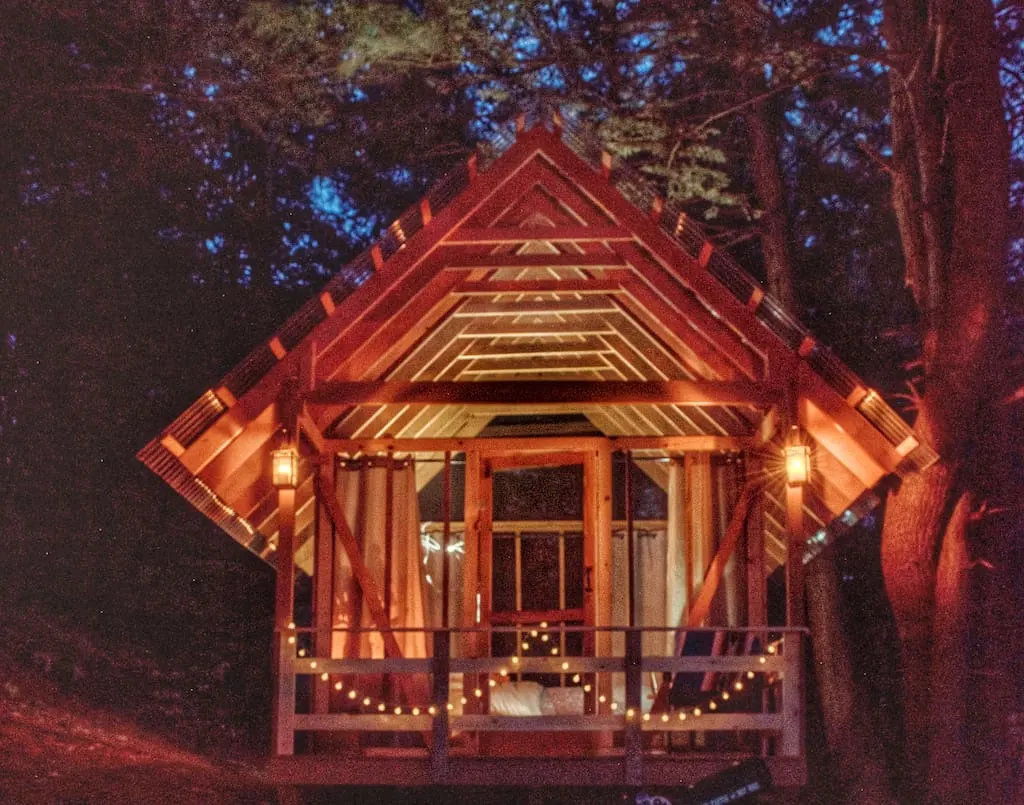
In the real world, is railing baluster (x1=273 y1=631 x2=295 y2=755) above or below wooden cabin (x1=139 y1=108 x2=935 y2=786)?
below

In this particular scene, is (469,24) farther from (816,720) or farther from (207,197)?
(816,720)

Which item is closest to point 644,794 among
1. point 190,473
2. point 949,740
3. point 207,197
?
point 190,473

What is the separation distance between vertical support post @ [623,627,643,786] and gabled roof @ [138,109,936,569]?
1.60 meters

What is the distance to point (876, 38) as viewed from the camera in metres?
15.1

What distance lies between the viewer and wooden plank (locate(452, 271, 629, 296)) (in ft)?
30.1

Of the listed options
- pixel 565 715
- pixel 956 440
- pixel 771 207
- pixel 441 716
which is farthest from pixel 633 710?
pixel 771 207

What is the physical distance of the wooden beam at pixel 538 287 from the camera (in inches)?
361

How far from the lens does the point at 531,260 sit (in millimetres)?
9023

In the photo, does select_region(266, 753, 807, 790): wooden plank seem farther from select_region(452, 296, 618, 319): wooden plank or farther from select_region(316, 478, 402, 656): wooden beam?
select_region(452, 296, 618, 319): wooden plank

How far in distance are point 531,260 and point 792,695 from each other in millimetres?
3321

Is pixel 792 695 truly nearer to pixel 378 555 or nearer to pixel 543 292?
pixel 543 292

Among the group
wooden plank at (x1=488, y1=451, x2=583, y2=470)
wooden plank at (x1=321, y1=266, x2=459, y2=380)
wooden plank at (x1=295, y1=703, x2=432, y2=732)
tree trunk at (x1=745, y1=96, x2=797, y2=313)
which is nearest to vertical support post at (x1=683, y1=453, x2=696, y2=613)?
wooden plank at (x1=488, y1=451, x2=583, y2=470)

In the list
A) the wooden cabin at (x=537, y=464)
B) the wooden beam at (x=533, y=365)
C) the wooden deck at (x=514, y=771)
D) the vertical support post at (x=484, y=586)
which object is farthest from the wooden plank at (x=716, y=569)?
the wooden beam at (x=533, y=365)

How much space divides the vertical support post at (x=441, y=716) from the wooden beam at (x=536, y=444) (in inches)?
86.5
